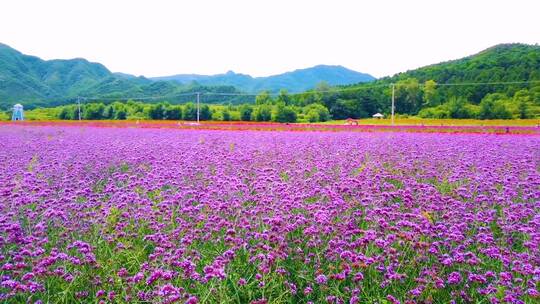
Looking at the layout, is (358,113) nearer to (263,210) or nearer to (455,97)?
A: (455,97)

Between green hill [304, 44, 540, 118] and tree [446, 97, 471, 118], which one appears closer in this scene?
green hill [304, 44, 540, 118]

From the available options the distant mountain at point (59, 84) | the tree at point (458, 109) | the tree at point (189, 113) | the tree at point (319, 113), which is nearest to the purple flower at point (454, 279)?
the tree at point (458, 109)

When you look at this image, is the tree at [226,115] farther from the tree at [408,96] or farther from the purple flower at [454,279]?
the purple flower at [454,279]

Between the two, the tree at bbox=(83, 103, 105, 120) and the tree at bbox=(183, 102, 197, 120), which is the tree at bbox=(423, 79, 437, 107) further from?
the tree at bbox=(83, 103, 105, 120)

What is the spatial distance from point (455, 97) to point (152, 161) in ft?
188

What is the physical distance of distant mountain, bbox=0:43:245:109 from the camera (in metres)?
108

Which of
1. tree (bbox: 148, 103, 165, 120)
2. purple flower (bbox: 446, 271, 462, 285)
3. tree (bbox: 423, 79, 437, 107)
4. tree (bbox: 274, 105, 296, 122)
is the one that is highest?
tree (bbox: 423, 79, 437, 107)

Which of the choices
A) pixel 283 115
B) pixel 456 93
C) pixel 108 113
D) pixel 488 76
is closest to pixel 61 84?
pixel 108 113

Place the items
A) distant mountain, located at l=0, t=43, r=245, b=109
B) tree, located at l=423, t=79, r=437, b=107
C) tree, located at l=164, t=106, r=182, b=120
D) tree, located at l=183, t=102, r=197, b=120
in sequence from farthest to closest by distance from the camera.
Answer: distant mountain, located at l=0, t=43, r=245, b=109
tree, located at l=164, t=106, r=182, b=120
tree, located at l=183, t=102, r=197, b=120
tree, located at l=423, t=79, r=437, b=107

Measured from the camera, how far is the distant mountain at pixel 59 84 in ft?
354

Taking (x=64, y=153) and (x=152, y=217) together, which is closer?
(x=152, y=217)

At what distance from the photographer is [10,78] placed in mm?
126812

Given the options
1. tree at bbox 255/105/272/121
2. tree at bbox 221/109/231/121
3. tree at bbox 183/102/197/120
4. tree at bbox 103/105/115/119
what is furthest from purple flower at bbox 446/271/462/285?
→ tree at bbox 103/105/115/119

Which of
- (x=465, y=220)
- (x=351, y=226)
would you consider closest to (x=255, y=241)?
(x=351, y=226)
